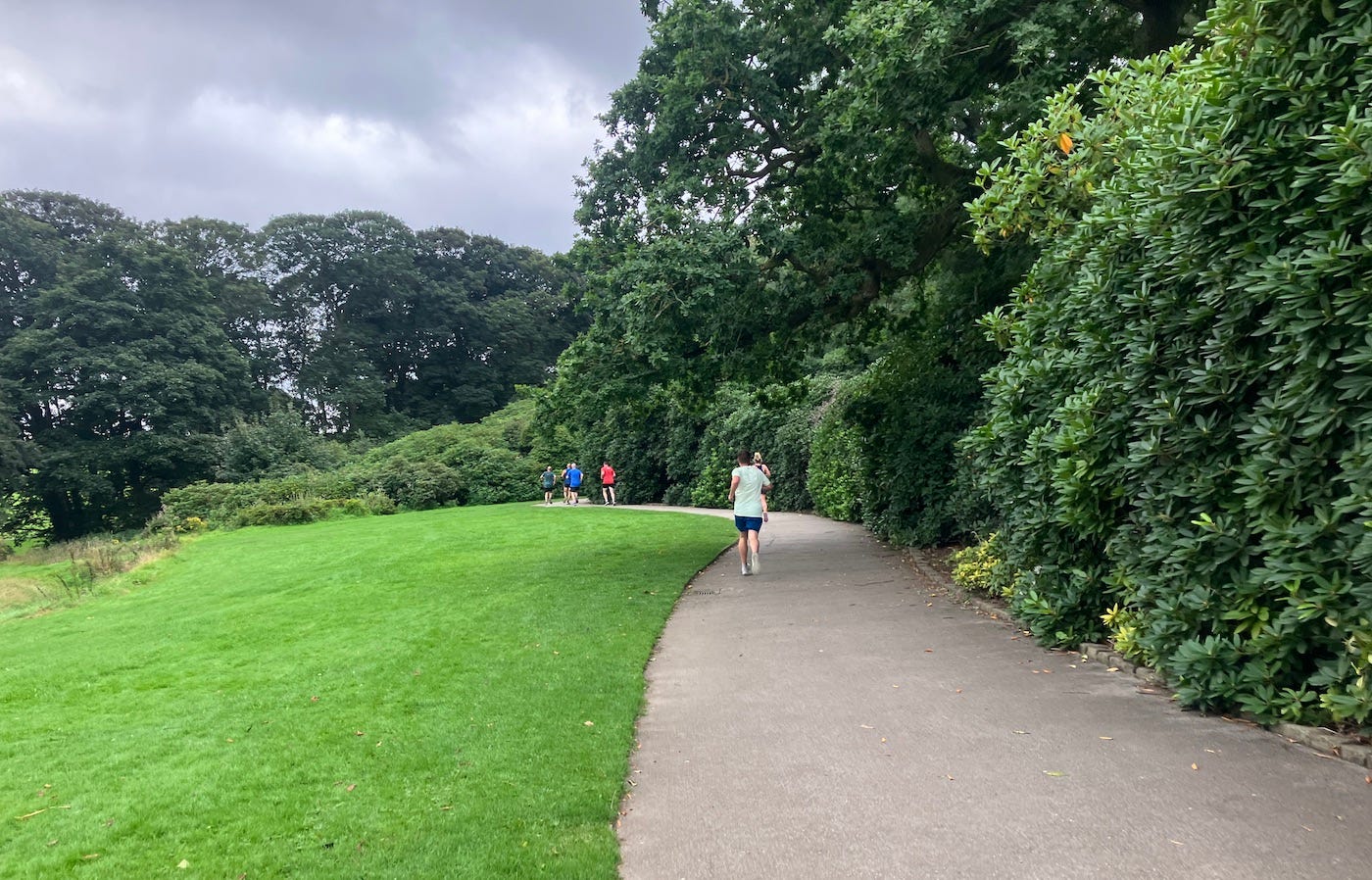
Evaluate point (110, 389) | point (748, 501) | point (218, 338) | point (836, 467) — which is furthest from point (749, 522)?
point (218, 338)

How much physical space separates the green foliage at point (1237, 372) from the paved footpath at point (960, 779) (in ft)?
1.84

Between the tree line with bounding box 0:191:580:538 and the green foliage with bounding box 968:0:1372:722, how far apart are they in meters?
36.3

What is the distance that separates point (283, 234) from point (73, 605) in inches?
2331

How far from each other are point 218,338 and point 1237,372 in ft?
180

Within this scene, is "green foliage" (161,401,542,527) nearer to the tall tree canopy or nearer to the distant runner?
the distant runner

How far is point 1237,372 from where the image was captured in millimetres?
4566

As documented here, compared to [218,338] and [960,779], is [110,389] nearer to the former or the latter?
[218,338]

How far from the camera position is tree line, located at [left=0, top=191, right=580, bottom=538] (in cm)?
4294

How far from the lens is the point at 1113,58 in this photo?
10.8m

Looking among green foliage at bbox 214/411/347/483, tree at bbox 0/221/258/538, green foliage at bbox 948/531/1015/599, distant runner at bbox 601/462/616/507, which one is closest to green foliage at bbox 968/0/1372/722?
green foliage at bbox 948/531/1015/599

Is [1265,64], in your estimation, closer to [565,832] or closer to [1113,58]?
[565,832]

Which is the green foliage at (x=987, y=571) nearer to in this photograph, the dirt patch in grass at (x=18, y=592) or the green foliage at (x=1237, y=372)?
the green foliage at (x=1237, y=372)

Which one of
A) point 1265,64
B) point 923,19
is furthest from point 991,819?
point 923,19

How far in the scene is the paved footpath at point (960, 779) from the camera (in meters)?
3.33
